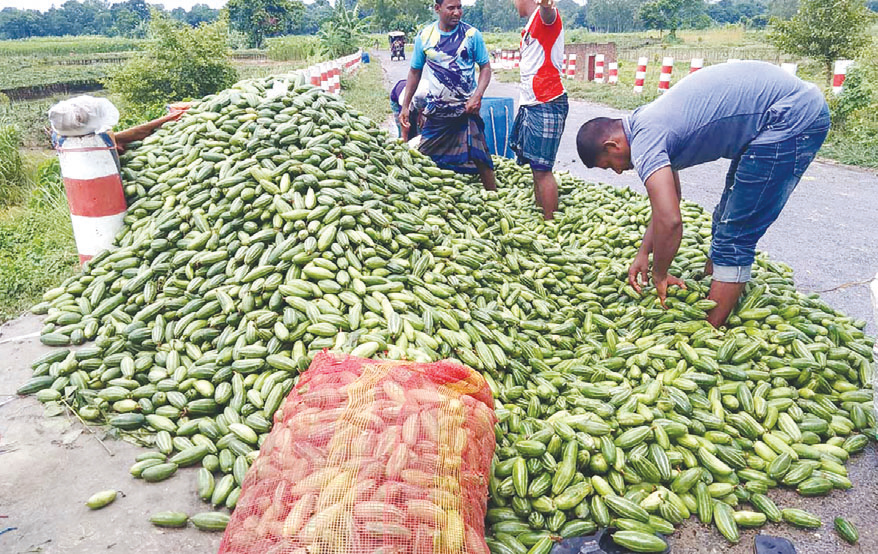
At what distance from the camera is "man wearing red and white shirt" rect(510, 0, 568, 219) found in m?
5.65

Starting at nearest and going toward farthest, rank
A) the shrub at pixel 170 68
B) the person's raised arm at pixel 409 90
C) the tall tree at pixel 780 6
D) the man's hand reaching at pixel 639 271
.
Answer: the man's hand reaching at pixel 639 271 < the person's raised arm at pixel 409 90 < the shrub at pixel 170 68 < the tall tree at pixel 780 6

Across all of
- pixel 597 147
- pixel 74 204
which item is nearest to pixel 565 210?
pixel 597 147

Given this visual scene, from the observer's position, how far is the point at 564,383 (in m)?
3.35

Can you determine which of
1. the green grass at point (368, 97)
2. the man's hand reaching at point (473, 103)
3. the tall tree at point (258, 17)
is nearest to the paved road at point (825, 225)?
the man's hand reaching at point (473, 103)

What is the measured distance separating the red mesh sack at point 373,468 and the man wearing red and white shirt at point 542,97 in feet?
12.1

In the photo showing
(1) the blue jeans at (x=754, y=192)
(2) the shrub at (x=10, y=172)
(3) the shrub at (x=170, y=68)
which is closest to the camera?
(1) the blue jeans at (x=754, y=192)

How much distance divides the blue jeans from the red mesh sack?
2.20 metres

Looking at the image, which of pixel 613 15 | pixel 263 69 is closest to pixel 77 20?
pixel 613 15

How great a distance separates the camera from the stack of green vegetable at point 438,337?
2.81 m

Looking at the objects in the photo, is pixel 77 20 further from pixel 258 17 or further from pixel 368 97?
pixel 368 97

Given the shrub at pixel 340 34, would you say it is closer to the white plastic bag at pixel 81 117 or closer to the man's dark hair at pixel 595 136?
the white plastic bag at pixel 81 117

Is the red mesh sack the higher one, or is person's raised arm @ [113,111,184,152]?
person's raised arm @ [113,111,184,152]

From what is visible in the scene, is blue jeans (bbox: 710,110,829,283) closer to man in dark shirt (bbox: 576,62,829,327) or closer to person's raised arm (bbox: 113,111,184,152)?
man in dark shirt (bbox: 576,62,829,327)

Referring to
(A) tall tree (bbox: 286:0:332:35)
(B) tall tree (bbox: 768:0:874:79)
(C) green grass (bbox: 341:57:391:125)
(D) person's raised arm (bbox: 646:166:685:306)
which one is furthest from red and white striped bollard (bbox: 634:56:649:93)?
(A) tall tree (bbox: 286:0:332:35)
